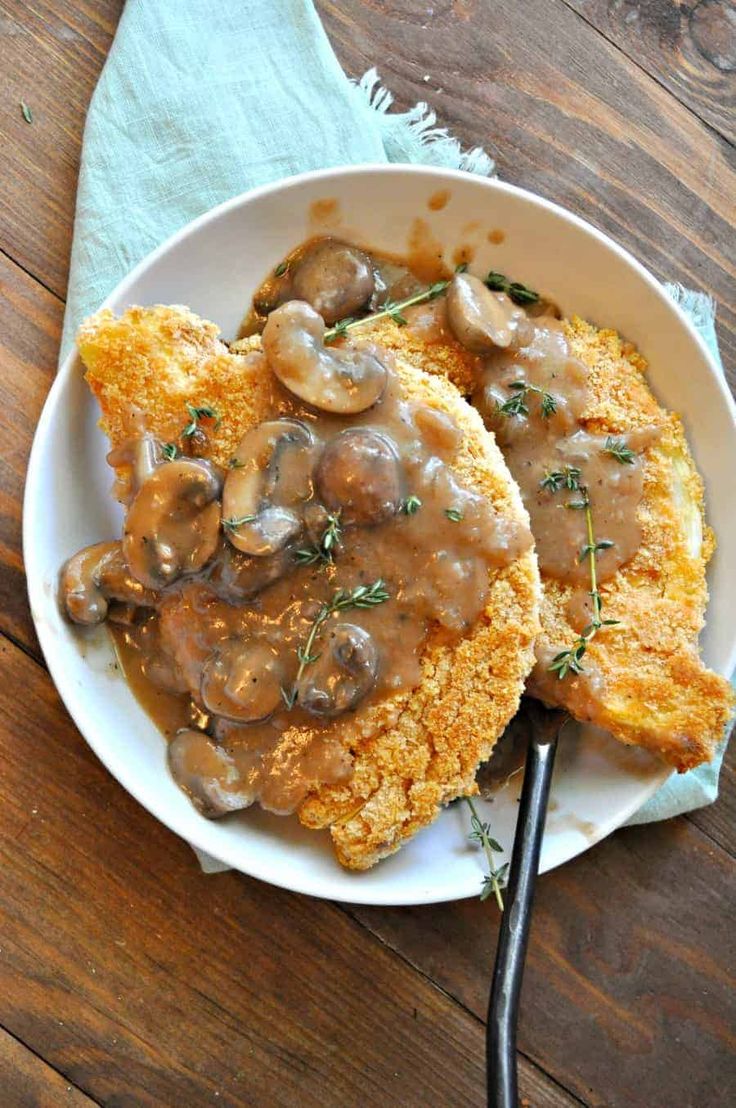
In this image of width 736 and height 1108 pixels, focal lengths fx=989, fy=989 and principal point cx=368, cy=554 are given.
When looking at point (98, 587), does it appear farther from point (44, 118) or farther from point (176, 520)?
point (44, 118)

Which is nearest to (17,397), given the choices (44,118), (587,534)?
(44,118)

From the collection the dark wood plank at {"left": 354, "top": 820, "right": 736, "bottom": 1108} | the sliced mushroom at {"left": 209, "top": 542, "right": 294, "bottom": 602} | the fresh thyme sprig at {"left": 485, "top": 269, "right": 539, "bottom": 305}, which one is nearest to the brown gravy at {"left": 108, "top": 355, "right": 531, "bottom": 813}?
the sliced mushroom at {"left": 209, "top": 542, "right": 294, "bottom": 602}

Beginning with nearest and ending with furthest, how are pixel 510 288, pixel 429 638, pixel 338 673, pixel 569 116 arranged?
1. pixel 338 673
2. pixel 429 638
3. pixel 510 288
4. pixel 569 116

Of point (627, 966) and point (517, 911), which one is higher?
point (517, 911)

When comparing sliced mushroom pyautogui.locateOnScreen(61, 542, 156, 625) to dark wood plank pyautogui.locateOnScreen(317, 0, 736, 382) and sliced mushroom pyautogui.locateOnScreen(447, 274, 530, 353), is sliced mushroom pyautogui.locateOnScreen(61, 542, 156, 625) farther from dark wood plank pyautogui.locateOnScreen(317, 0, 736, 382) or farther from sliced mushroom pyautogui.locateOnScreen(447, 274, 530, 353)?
dark wood plank pyautogui.locateOnScreen(317, 0, 736, 382)

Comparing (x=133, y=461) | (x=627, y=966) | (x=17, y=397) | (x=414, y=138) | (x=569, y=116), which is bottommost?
(x=627, y=966)

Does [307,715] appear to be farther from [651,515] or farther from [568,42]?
[568,42]

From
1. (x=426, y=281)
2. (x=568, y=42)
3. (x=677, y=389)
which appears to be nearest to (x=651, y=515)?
(x=677, y=389)
